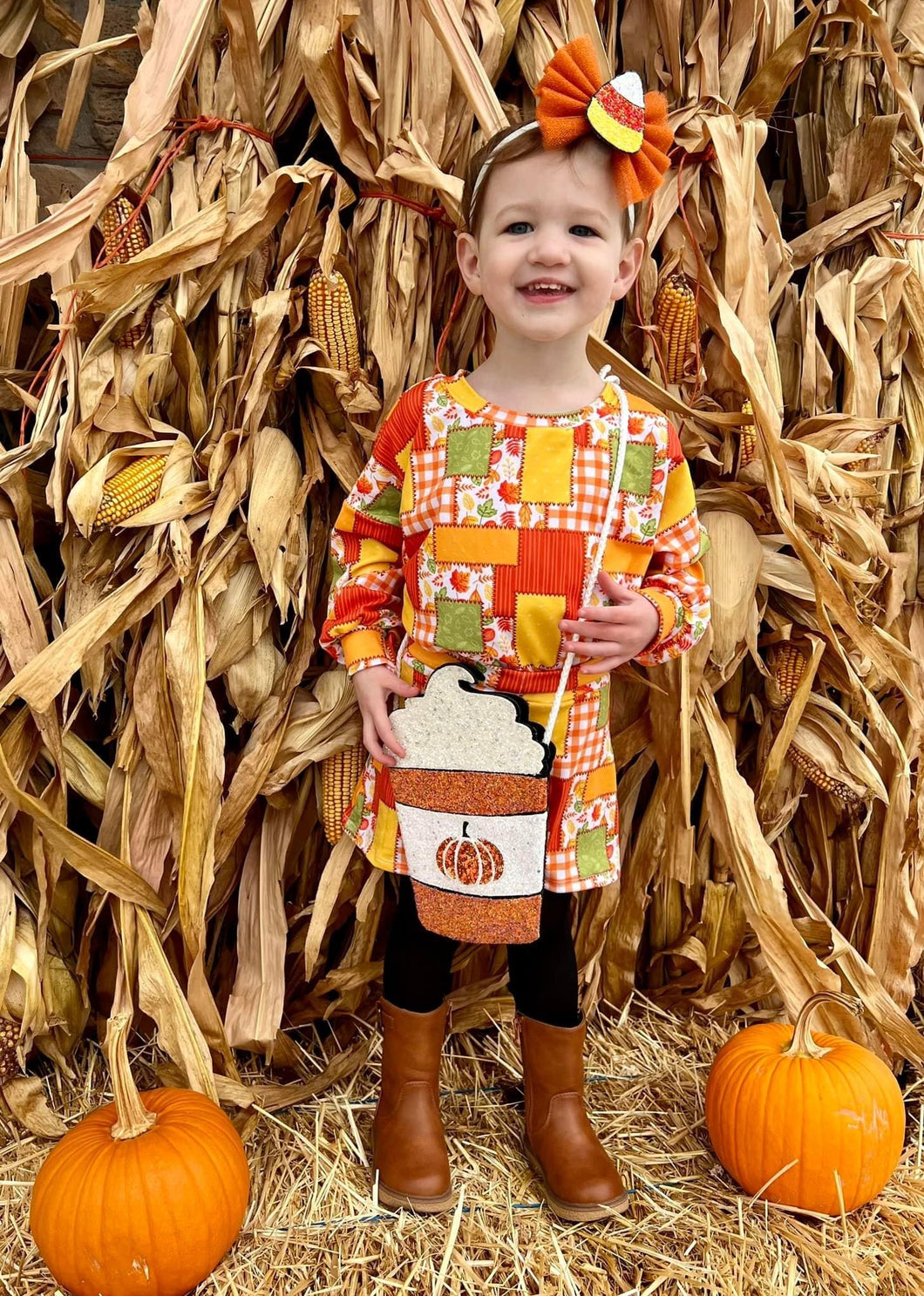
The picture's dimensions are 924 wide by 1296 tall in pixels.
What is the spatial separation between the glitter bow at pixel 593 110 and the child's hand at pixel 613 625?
0.53m

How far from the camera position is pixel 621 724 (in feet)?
6.27

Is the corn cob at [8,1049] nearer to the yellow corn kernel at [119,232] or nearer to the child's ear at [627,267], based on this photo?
the yellow corn kernel at [119,232]

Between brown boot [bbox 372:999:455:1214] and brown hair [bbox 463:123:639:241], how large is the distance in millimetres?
1253

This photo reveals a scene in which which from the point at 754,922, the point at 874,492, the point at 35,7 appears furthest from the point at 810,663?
the point at 35,7

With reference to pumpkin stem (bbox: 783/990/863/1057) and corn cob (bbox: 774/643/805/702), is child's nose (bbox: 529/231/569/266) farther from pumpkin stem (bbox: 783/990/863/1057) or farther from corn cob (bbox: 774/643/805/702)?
pumpkin stem (bbox: 783/990/863/1057)

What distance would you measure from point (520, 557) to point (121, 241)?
34.6 inches

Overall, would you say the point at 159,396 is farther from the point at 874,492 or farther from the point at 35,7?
the point at 874,492

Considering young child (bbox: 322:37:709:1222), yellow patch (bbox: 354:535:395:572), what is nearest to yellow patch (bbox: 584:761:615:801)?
young child (bbox: 322:37:709:1222)

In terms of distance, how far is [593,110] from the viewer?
1.21m

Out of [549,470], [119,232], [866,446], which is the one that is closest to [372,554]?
[549,470]

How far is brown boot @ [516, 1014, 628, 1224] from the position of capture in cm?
153

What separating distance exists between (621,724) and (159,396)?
1055 mm

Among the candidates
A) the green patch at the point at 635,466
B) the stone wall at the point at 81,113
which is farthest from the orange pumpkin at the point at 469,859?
the stone wall at the point at 81,113

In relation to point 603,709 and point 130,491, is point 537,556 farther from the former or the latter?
point 130,491
